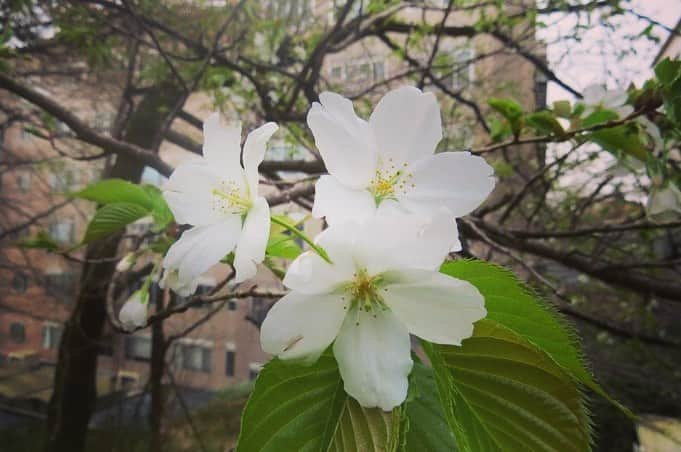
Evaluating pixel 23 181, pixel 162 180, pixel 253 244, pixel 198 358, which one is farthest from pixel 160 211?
pixel 198 358

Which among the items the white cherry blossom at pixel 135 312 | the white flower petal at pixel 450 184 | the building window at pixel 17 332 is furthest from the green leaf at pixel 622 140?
the building window at pixel 17 332

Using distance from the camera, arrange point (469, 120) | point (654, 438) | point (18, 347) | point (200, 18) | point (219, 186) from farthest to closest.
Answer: point (18, 347), point (469, 120), point (200, 18), point (654, 438), point (219, 186)

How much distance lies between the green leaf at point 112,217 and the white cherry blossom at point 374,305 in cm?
37

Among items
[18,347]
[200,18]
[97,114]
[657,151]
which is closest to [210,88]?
[200,18]

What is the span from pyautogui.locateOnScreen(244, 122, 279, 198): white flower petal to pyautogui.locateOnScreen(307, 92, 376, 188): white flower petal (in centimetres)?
3

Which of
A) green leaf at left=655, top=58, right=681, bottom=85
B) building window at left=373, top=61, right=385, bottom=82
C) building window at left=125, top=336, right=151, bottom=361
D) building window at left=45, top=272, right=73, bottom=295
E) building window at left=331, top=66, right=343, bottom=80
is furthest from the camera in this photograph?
building window at left=125, top=336, right=151, bottom=361

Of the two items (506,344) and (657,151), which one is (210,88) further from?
(506,344)

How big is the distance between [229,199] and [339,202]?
125mm

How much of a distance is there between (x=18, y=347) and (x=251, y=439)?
5.21 metres

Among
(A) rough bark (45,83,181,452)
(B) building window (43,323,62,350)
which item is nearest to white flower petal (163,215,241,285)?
(A) rough bark (45,83,181,452)

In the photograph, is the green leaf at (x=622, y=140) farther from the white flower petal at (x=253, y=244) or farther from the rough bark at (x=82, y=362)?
the rough bark at (x=82, y=362)

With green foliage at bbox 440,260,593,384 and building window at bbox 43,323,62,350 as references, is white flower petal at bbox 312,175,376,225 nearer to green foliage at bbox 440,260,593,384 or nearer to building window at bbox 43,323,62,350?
green foliage at bbox 440,260,593,384

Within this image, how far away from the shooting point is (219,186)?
15.9 inches

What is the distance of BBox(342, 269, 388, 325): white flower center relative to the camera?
0.30 metres
